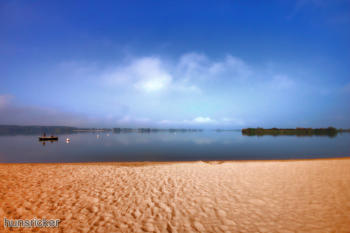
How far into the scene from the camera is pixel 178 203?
6000 mm

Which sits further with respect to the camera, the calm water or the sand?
the calm water

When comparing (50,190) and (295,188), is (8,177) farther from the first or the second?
(295,188)

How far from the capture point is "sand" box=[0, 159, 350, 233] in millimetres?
4621

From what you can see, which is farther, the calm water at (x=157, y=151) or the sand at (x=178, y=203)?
the calm water at (x=157, y=151)

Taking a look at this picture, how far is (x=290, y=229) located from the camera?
4477mm

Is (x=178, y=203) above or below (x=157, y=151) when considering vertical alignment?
above

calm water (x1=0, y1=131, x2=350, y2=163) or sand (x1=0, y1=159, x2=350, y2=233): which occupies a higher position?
A: sand (x1=0, y1=159, x2=350, y2=233)

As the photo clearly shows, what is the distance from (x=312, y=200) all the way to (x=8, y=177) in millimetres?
15583

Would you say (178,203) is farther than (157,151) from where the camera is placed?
No

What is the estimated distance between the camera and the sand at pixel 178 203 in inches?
182

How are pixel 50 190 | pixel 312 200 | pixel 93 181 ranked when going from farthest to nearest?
pixel 93 181
pixel 50 190
pixel 312 200

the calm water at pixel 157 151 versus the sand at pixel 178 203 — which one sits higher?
the sand at pixel 178 203

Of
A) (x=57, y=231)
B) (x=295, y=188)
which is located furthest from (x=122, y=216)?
(x=295, y=188)

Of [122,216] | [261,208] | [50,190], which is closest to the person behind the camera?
[122,216]
